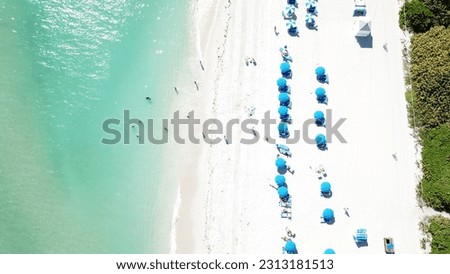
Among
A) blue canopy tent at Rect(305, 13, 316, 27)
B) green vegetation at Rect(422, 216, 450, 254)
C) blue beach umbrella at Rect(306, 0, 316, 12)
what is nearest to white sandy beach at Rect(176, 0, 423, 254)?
blue canopy tent at Rect(305, 13, 316, 27)

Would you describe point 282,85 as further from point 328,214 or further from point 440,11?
point 440,11

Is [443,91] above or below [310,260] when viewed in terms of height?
above

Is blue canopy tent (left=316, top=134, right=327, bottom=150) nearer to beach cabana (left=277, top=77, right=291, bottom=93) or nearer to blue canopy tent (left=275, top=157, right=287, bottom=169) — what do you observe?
blue canopy tent (left=275, top=157, right=287, bottom=169)

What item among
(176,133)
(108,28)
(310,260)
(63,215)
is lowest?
(310,260)

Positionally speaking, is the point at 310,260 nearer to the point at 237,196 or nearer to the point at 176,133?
the point at 237,196

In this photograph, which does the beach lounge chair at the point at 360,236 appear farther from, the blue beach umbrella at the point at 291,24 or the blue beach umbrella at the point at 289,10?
the blue beach umbrella at the point at 289,10

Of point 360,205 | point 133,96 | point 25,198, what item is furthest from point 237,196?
point 25,198

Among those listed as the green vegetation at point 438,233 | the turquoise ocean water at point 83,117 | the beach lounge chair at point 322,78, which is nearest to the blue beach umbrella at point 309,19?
the beach lounge chair at point 322,78
